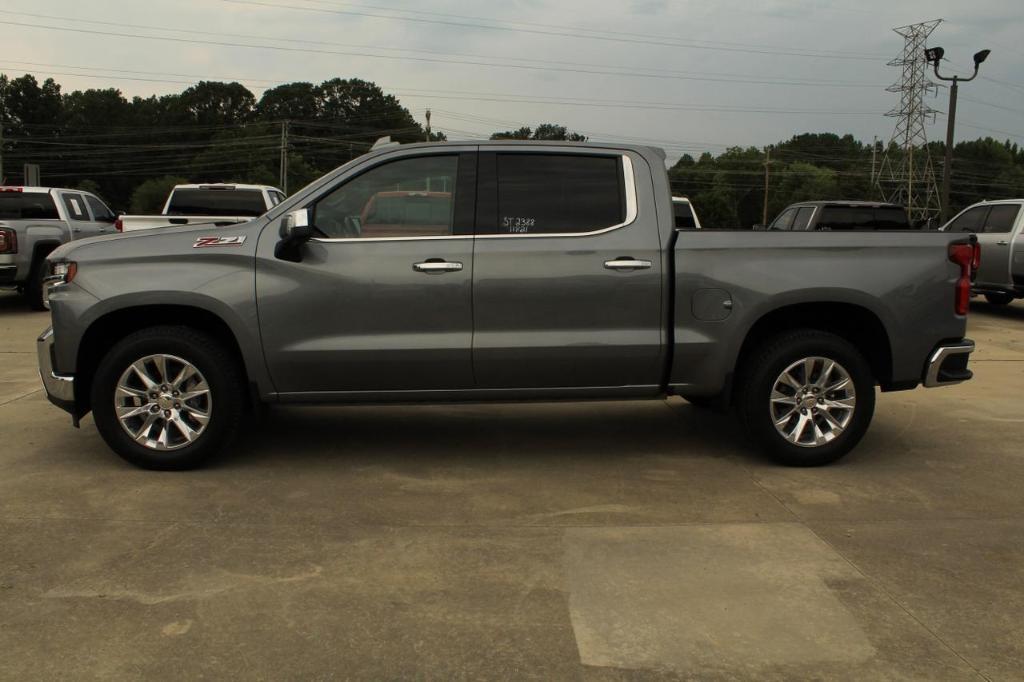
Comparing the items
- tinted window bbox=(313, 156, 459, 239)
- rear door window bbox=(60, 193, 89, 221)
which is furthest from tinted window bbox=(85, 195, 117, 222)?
tinted window bbox=(313, 156, 459, 239)

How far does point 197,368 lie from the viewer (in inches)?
199

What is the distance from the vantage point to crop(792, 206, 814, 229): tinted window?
1344cm

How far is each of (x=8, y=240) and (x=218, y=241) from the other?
371 inches

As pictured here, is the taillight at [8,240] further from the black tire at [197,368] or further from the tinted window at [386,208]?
the tinted window at [386,208]

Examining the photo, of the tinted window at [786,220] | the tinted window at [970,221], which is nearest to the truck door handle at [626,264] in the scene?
the tinted window at [786,220]

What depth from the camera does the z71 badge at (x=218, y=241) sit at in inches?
198

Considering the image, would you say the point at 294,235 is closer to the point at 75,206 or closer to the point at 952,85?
the point at 75,206

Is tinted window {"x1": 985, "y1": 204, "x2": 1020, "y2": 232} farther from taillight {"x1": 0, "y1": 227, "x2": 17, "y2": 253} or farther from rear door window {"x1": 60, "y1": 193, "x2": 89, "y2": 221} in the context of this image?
taillight {"x1": 0, "y1": 227, "x2": 17, "y2": 253}

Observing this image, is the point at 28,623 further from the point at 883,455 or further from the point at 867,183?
the point at 867,183

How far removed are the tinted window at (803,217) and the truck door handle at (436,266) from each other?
9628 mm

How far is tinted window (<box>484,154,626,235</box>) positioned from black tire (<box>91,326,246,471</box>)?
1824mm

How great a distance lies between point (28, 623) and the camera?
129 inches

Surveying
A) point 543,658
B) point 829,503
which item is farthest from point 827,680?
point 829,503

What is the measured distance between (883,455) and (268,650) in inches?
168
